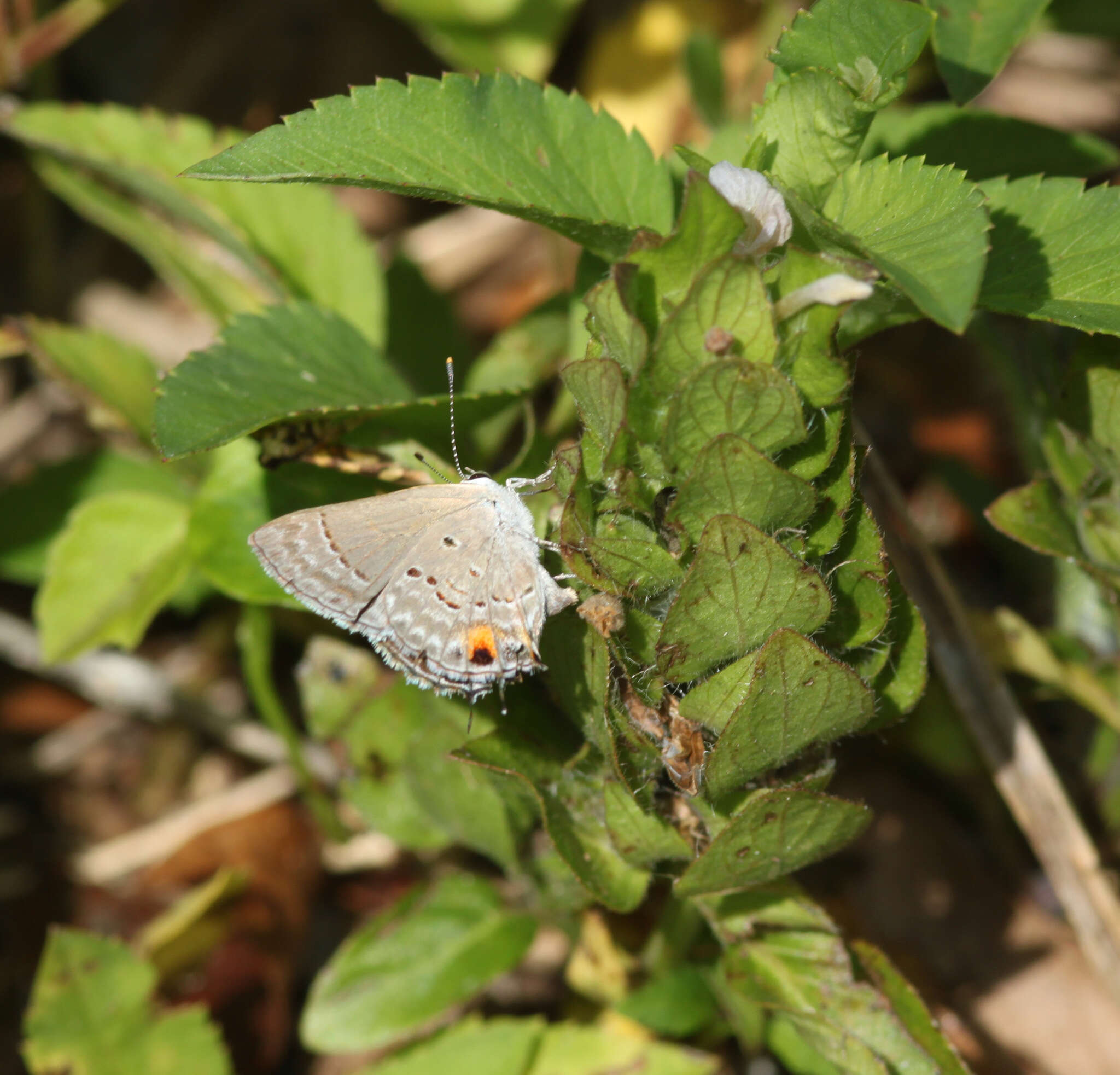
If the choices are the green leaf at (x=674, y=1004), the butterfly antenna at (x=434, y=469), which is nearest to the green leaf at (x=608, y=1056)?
the green leaf at (x=674, y=1004)

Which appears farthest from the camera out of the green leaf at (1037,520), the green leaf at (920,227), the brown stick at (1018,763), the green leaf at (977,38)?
the brown stick at (1018,763)

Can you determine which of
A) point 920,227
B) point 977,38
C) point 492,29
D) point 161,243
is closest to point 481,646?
point 920,227

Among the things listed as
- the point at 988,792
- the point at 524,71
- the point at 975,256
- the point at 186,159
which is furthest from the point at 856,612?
the point at 524,71

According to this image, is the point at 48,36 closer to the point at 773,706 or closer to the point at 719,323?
the point at 719,323

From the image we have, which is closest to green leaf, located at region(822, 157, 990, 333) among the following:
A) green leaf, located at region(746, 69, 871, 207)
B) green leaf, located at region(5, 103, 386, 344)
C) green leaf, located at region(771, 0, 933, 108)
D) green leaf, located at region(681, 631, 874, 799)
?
green leaf, located at region(746, 69, 871, 207)

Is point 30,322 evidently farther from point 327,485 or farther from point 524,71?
point 524,71

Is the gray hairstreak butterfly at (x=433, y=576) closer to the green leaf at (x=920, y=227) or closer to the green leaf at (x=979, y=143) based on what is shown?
the green leaf at (x=920, y=227)

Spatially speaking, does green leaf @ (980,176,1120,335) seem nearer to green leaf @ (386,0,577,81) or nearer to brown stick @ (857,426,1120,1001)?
brown stick @ (857,426,1120,1001)
